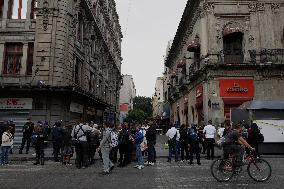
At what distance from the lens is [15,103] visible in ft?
69.8

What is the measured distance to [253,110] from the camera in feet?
56.9

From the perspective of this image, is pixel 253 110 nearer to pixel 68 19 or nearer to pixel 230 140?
pixel 230 140

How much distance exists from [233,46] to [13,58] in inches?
678

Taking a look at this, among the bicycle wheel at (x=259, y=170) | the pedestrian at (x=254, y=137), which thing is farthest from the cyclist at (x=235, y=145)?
the pedestrian at (x=254, y=137)

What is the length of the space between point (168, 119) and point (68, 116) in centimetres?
3229

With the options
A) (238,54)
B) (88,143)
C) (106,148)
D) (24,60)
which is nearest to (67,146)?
(88,143)

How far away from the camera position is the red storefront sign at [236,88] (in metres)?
24.4

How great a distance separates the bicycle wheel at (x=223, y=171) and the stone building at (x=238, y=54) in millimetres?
15256

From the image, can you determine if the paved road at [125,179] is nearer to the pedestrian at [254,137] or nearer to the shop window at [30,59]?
the pedestrian at [254,137]

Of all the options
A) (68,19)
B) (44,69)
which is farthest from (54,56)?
(68,19)

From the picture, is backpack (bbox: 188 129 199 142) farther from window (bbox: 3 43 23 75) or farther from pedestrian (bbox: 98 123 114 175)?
window (bbox: 3 43 23 75)

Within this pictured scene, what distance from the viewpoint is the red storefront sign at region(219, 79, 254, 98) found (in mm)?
24391

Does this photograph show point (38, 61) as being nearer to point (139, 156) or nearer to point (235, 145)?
point (139, 156)

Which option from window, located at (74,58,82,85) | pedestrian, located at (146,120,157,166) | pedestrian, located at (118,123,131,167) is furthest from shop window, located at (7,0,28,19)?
pedestrian, located at (146,120,157,166)
